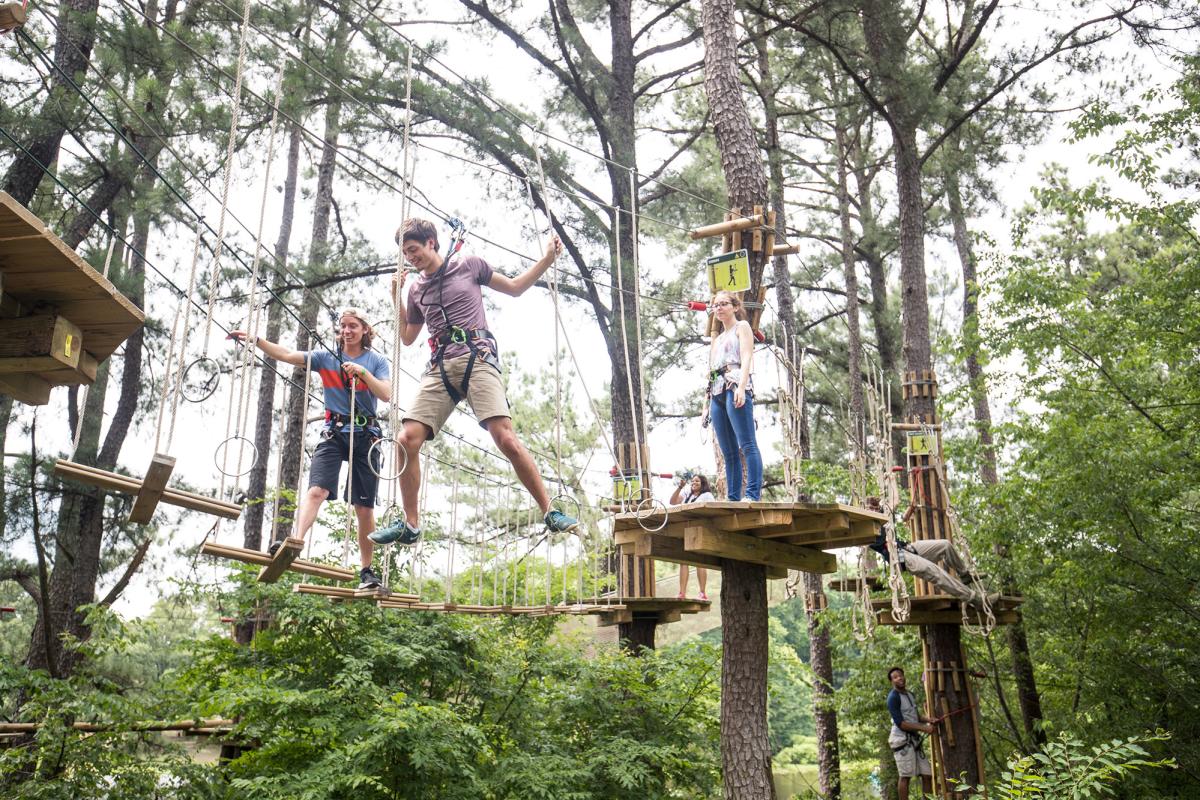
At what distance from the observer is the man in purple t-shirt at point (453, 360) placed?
129 inches

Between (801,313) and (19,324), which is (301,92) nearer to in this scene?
(19,324)

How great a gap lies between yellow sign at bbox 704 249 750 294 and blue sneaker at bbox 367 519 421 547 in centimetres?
181

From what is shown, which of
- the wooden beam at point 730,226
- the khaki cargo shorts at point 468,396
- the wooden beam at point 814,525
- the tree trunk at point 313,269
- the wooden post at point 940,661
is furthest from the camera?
the tree trunk at point 313,269

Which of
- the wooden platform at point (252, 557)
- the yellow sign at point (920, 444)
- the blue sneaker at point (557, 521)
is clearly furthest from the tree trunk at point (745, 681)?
the yellow sign at point (920, 444)

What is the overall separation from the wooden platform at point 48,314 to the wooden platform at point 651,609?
3.79 meters

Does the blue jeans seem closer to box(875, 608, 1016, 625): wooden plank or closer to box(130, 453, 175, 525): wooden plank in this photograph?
box(130, 453, 175, 525): wooden plank

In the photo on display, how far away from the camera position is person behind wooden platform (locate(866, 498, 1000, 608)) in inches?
205

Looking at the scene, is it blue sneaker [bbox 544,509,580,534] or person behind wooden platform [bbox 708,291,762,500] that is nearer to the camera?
blue sneaker [bbox 544,509,580,534]

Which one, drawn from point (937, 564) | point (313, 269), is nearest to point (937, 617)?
point (937, 564)

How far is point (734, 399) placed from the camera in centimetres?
382

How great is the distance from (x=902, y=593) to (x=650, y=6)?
20.4 feet

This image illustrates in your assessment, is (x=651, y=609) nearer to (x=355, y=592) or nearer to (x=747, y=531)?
(x=747, y=531)

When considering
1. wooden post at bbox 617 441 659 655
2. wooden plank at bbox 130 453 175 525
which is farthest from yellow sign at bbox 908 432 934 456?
wooden plank at bbox 130 453 175 525

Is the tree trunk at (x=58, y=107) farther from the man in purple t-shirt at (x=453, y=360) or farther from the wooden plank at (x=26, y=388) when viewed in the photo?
the wooden plank at (x=26, y=388)
